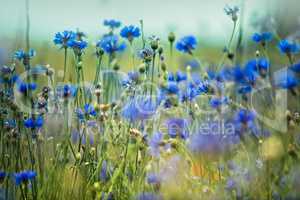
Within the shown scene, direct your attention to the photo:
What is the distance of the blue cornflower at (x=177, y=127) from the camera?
7.16 feet

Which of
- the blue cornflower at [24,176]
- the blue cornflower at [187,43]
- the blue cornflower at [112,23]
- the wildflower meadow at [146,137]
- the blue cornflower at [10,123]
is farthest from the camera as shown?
the blue cornflower at [112,23]

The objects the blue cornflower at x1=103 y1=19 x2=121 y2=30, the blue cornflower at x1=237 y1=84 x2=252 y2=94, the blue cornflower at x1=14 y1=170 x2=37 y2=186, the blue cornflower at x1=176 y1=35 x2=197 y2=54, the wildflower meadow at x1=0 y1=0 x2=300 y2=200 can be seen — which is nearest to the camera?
the blue cornflower at x1=14 y1=170 x2=37 y2=186

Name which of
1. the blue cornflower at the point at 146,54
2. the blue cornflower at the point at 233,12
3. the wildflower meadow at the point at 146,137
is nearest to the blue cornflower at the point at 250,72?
the wildflower meadow at the point at 146,137

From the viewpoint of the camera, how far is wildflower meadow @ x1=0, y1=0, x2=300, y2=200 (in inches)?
79.6

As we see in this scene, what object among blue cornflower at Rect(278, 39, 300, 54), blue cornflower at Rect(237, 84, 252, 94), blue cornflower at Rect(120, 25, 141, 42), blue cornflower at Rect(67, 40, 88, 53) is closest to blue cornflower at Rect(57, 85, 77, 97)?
blue cornflower at Rect(67, 40, 88, 53)

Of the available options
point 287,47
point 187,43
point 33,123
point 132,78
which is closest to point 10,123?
point 33,123

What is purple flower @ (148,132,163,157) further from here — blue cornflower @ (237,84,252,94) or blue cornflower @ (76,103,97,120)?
blue cornflower @ (237,84,252,94)

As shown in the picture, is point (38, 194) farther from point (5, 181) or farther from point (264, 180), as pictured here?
point (264, 180)

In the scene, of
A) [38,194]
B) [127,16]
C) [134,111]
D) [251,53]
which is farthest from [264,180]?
[251,53]

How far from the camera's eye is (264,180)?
206 centimetres

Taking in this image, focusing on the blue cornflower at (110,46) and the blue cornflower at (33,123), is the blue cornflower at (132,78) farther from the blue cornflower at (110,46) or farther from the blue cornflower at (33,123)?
the blue cornflower at (33,123)

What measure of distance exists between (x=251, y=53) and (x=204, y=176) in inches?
63.1

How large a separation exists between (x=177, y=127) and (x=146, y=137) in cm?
19

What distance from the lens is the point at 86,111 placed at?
2105 millimetres
